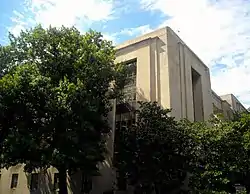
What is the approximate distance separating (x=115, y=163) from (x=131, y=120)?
3.60 meters

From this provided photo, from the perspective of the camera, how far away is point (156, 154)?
1653cm

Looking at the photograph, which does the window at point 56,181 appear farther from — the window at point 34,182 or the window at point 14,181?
the window at point 14,181

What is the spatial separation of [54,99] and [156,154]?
617cm

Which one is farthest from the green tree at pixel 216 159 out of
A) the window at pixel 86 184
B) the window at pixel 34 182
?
the window at pixel 34 182

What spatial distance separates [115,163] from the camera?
19344 millimetres


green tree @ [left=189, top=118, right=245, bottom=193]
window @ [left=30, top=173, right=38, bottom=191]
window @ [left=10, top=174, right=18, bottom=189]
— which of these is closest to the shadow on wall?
window @ [left=30, top=173, right=38, bottom=191]

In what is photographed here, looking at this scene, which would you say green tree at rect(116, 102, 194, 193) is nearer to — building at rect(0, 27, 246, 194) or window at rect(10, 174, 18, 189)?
building at rect(0, 27, 246, 194)

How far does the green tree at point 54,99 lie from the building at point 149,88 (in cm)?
286

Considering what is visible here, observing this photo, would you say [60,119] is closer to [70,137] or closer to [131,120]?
[70,137]

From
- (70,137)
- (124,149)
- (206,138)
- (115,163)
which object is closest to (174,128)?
(206,138)

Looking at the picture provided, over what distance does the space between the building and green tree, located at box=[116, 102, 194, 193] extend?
312 centimetres

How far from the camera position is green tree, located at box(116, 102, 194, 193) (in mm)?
16500

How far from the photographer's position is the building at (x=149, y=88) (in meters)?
21.2

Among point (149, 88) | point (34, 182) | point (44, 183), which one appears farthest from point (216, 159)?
point (34, 182)
